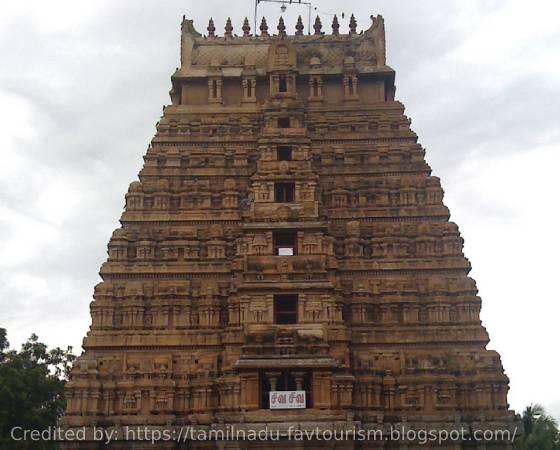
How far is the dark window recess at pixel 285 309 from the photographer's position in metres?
28.3

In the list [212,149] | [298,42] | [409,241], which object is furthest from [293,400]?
[298,42]

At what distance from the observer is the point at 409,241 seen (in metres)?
30.7

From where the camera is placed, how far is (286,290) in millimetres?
27906

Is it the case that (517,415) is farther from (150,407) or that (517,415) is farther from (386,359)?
(150,407)

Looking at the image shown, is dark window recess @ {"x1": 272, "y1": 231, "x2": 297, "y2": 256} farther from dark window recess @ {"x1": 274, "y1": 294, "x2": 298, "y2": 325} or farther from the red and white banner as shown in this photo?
the red and white banner

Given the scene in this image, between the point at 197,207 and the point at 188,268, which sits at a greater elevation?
the point at 197,207

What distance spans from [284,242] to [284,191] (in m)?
2.54

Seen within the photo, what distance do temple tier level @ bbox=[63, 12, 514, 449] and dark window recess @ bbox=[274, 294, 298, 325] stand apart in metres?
0.07

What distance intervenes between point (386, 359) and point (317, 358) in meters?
3.31

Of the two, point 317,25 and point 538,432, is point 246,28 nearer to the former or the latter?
point 317,25

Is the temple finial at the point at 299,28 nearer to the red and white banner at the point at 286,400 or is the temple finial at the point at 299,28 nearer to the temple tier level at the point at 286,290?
the temple tier level at the point at 286,290

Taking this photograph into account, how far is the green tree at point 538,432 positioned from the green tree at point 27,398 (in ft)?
74.5

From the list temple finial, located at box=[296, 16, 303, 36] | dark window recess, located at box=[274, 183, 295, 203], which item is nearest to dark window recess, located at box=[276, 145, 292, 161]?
dark window recess, located at box=[274, 183, 295, 203]

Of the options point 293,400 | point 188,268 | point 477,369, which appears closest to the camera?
point 293,400
